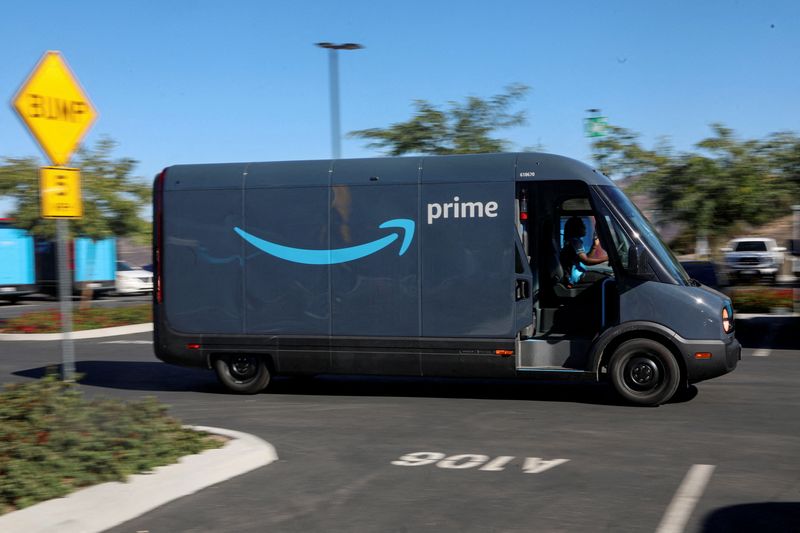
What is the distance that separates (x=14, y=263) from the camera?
37156mm

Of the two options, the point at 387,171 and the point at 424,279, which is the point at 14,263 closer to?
the point at 387,171

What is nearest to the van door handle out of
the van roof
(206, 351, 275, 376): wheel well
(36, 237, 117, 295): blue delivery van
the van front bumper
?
the van roof

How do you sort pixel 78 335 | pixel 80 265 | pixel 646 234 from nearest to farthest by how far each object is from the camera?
pixel 646 234 → pixel 78 335 → pixel 80 265

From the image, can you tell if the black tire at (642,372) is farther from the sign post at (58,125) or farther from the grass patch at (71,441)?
the sign post at (58,125)

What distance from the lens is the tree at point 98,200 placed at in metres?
27.5

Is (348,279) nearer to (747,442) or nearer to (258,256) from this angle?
(258,256)

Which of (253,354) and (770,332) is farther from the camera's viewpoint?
(770,332)

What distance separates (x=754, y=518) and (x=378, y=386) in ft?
23.8

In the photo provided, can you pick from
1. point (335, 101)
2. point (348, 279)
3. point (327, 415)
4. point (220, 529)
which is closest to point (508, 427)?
point (327, 415)

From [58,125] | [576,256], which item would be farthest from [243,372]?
[58,125]

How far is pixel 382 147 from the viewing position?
25.7m

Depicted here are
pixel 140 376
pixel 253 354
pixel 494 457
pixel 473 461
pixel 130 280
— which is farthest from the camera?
pixel 130 280

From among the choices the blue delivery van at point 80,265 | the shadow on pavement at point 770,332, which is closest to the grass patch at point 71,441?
the shadow on pavement at point 770,332

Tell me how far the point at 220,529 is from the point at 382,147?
800 inches
